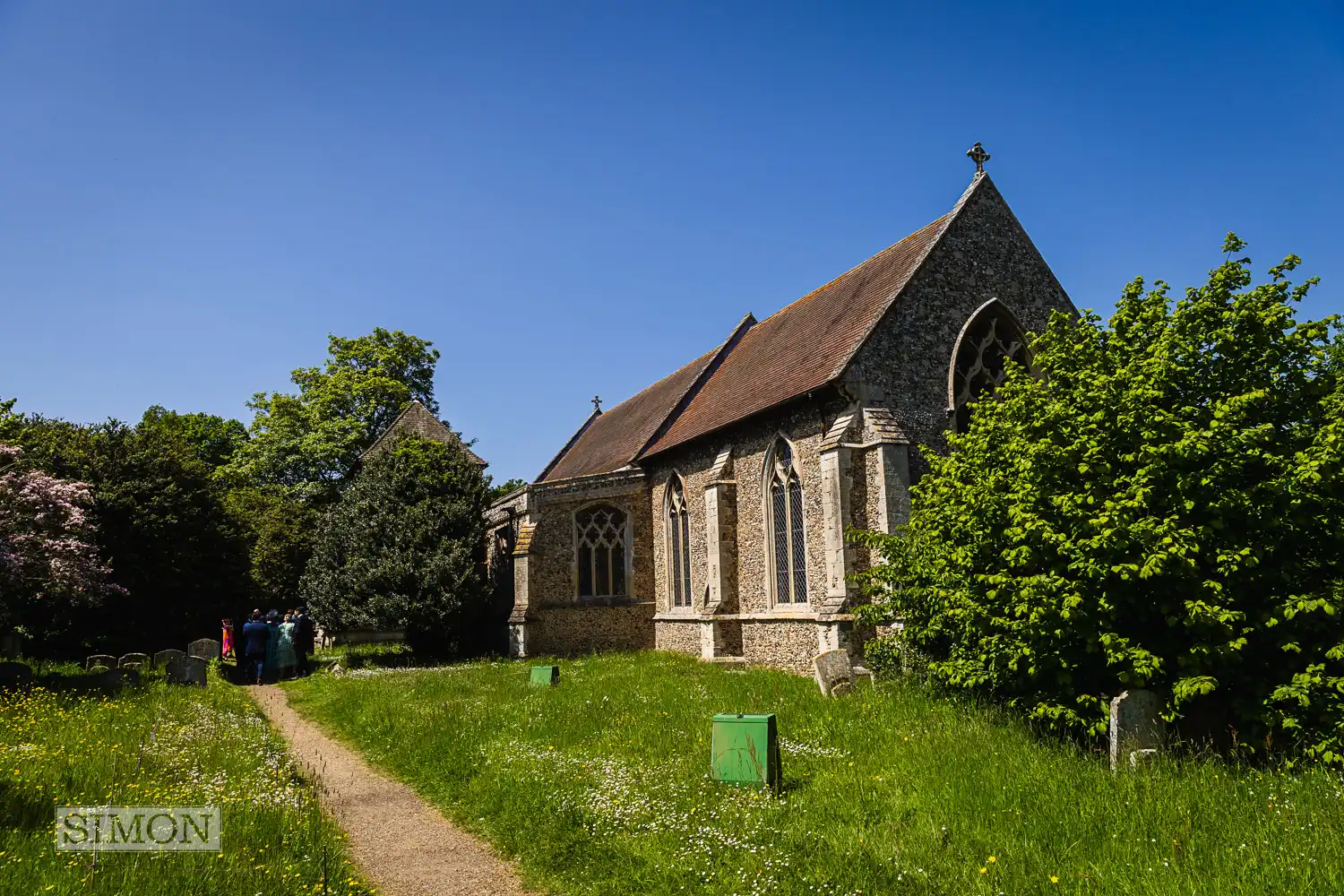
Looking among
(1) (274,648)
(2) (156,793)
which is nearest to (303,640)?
(1) (274,648)

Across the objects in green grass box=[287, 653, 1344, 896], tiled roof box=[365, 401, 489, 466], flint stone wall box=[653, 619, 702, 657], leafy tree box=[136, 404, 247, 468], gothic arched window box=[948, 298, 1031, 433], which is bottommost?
green grass box=[287, 653, 1344, 896]

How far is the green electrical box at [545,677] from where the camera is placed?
14.6 m

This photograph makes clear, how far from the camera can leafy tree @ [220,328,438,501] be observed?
3950 cm

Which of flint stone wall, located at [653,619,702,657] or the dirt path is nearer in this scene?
the dirt path

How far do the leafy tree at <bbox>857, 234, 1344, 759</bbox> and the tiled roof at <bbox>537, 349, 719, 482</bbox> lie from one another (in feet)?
49.5

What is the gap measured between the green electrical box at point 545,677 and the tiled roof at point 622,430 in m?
9.60

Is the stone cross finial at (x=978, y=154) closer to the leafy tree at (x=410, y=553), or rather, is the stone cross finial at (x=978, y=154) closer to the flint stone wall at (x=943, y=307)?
the flint stone wall at (x=943, y=307)

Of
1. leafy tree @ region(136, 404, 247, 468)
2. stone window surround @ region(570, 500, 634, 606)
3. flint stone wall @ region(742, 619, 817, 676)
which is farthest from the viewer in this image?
leafy tree @ region(136, 404, 247, 468)

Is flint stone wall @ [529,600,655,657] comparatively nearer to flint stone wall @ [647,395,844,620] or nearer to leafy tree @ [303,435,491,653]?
flint stone wall @ [647,395,844,620]

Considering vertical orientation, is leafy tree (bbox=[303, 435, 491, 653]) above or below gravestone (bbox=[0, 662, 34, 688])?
above

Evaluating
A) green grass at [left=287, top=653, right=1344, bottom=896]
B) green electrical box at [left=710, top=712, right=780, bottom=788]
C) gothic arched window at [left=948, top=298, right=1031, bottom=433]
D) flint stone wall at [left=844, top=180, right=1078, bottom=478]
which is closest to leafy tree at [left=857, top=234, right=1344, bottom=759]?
green grass at [left=287, top=653, right=1344, bottom=896]

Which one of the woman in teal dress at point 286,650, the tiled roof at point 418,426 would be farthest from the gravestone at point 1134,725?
the tiled roof at point 418,426

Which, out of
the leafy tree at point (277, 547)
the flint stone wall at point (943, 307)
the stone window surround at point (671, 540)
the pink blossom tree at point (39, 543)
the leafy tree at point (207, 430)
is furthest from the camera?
the leafy tree at point (207, 430)

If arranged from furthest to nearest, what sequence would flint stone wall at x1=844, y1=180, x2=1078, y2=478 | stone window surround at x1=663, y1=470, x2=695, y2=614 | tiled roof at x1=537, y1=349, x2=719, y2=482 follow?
tiled roof at x1=537, y1=349, x2=719, y2=482 → stone window surround at x1=663, y1=470, x2=695, y2=614 → flint stone wall at x1=844, y1=180, x2=1078, y2=478
